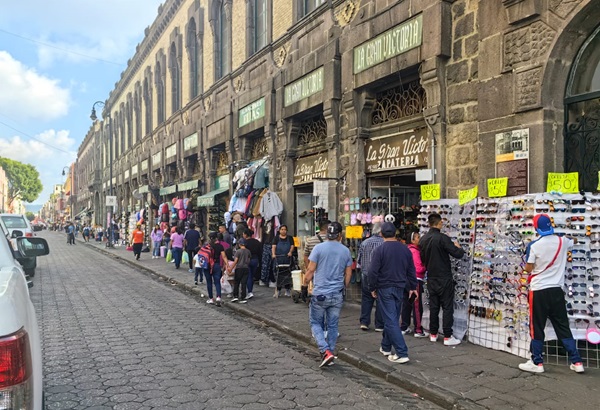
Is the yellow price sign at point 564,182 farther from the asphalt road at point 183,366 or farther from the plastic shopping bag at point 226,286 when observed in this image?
the plastic shopping bag at point 226,286

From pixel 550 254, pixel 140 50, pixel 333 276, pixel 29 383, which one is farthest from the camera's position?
pixel 140 50

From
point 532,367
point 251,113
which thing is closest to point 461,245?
point 532,367

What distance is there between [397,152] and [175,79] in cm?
1951

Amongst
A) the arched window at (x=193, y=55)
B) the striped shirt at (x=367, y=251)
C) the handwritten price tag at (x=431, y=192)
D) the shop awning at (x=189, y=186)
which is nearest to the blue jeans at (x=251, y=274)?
the striped shirt at (x=367, y=251)

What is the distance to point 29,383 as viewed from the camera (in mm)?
2191

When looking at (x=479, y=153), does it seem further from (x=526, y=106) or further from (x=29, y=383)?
(x=29, y=383)

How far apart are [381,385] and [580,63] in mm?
5055

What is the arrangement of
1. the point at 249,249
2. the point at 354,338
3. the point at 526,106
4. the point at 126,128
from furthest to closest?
the point at 126,128
the point at 249,249
the point at 354,338
the point at 526,106

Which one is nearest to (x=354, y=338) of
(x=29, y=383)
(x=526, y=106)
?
(x=526, y=106)

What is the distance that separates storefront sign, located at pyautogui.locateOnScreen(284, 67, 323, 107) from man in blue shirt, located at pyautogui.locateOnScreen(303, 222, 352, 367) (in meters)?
6.40

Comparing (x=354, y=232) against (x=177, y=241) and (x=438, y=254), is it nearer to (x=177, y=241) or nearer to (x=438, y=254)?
(x=438, y=254)

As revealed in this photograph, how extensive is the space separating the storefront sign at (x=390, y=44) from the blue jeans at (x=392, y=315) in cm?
482

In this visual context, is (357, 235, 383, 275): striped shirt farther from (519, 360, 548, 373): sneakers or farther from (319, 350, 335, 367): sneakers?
(519, 360, 548, 373): sneakers

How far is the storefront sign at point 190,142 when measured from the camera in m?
21.1
